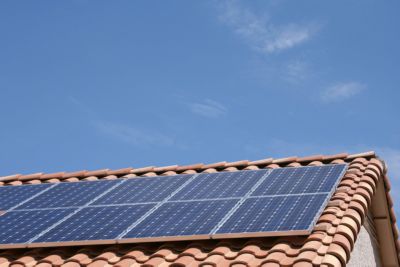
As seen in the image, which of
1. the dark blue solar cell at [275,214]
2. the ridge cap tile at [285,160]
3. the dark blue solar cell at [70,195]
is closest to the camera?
the dark blue solar cell at [275,214]

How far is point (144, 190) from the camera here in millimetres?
12180

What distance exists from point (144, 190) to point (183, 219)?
84.1 inches

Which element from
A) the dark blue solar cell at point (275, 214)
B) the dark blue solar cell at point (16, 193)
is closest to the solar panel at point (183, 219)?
the dark blue solar cell at point (275, 214)

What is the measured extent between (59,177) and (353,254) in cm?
684

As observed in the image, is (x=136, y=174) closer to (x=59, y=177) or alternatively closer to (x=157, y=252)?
(x=59, y=177)

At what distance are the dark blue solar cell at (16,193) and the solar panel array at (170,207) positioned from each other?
29mm

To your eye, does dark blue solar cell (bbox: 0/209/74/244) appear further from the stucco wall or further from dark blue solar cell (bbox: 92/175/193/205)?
the stucco wall

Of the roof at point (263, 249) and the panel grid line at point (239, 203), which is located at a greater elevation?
the panel grid line at point (239, 203)

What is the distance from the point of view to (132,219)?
415 inches

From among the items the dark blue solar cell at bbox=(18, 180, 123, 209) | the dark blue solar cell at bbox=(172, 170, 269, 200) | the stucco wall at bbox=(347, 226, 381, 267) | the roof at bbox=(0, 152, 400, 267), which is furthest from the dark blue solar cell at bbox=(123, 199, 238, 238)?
the stucco wall at bbox=(347, 226, 381, 267)

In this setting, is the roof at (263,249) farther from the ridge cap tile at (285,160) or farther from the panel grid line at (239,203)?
the ridge cap tile at (285,160)

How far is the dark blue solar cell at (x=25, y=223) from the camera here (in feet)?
34.5

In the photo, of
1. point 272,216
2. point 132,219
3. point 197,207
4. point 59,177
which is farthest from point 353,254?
point 59,177

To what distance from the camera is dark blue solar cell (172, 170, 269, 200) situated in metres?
11.3
